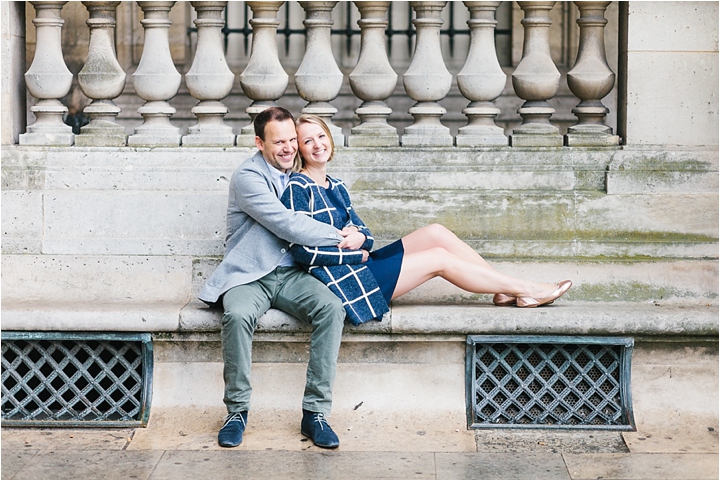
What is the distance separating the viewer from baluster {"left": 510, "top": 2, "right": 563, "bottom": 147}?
18.9ft

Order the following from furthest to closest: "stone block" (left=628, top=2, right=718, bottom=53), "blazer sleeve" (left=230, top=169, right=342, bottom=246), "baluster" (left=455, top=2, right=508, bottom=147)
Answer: "baluster" (left=455, top=2, right=508, bottom=147) → "stone block" (left=628, top=2, right=718, bottom=53) → "blazer sleeve" (left=230, top=169, right=342, bottom=246)

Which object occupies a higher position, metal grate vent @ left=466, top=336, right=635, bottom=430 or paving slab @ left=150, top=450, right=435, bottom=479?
metal grate vent @ left=466, top=336, right=635, bottom=430

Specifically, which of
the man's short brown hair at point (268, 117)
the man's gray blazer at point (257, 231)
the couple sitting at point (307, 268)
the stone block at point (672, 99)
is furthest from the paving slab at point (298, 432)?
the stone block at point (672, 99)

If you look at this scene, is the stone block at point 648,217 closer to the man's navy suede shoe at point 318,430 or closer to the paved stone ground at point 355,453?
the paved stone ground at point 355,453

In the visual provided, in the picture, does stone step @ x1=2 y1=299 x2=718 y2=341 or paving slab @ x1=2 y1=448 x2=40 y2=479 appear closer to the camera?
paving slab @ x1=2 y1=448 x2=40 y2=479

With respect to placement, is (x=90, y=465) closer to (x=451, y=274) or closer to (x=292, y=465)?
(x=292, y=465)

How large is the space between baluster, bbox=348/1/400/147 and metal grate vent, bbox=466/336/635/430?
1.23 meters

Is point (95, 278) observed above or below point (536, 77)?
below

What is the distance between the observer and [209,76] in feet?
19.0

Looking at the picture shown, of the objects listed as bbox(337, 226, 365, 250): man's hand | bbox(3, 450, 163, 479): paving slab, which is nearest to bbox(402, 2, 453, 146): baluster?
bbox(337, 226, 365, 250): man's hand

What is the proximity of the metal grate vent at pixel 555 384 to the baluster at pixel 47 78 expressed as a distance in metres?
2.41

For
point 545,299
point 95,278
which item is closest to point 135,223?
point 95,278

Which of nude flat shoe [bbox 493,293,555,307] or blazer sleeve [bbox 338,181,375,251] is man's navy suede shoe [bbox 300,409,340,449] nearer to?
blazer sleeve [bbox 338,181,375,251]

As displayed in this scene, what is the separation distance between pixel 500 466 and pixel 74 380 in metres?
2.02
